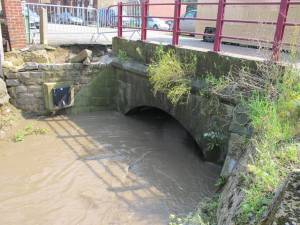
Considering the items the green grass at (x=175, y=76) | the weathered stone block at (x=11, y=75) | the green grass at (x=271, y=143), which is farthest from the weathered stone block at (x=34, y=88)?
the green grass at (x=271, y=143)

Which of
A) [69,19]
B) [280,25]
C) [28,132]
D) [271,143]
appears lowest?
[28,132]

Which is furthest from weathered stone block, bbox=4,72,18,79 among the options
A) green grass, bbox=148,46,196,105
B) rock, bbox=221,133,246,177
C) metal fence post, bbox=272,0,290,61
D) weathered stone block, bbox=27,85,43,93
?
metal fence post, bbox=272,0,290,61

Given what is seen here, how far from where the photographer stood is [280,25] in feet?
→ 16.3

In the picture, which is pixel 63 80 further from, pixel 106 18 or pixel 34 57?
pixel 106 18

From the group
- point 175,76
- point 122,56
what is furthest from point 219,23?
point 122,56

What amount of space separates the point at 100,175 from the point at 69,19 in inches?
320

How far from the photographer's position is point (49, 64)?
8.65 meters

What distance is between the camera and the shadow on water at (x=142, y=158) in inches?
215

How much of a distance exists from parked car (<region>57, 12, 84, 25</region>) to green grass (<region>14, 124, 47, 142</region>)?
5.72 meters

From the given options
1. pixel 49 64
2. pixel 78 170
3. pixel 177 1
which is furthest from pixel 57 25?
pixel 78 170

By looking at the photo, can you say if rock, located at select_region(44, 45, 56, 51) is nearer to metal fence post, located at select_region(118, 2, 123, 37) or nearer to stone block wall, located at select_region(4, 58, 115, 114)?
stone block wall, located at select_region(4, 58, 115, 114)

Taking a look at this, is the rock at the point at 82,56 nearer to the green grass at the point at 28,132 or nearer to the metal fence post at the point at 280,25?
the green grass at the point at 28,132

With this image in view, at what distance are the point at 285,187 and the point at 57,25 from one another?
1184 cm

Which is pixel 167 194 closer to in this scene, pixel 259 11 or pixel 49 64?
pixel 49 64
